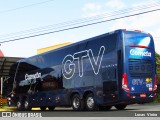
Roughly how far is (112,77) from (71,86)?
11.7ft

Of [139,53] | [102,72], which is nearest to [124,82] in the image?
[102,72]

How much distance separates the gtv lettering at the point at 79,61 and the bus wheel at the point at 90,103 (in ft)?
4.23

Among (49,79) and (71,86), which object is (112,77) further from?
(49,79)

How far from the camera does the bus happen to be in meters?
18.6

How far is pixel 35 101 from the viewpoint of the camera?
25234 mm

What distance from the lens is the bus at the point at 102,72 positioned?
61.1 ft

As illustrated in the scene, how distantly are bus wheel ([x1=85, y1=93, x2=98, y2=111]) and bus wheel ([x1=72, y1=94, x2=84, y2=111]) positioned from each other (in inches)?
10.9

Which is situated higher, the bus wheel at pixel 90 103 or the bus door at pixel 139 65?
the bus door at pixel 139 65

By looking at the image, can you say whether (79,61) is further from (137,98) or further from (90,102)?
(137,98)

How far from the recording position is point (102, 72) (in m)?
19.4

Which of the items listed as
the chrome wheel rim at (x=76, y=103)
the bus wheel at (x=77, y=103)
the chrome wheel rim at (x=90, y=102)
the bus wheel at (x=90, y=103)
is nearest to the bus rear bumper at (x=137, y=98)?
the bus wheel at (x=90, y=103)

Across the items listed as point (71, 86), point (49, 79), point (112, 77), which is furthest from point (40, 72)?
point (112, 77)

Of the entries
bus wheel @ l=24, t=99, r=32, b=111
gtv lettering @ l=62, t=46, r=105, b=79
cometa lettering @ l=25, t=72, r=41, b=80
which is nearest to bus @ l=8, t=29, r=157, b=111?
gtv lettering @ l=62, t=46, r=105, b=79

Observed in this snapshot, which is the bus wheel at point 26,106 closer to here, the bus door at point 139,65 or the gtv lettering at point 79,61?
the gtv lettering at point 79,61
